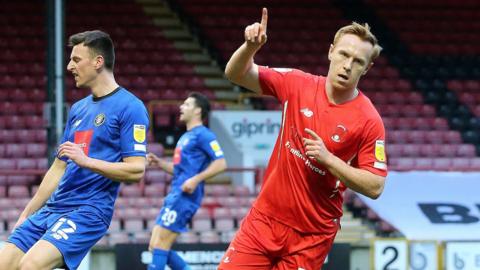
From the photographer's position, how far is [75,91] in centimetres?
1551

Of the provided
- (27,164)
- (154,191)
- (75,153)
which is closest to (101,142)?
(75,153)

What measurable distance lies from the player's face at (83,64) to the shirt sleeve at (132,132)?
0.95 feet

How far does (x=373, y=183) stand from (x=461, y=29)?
14.7 metres

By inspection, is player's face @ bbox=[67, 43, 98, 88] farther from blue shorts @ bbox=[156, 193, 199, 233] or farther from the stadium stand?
the stadium stand

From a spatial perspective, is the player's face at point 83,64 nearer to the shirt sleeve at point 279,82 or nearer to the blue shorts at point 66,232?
the blue shorts at point 66,232

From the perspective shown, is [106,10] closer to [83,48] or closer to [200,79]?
[200,79]

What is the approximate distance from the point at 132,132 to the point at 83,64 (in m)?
0.48

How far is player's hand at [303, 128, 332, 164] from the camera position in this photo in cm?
486

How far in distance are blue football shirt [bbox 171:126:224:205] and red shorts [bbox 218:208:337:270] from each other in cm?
441

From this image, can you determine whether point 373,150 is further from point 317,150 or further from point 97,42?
point 97,42

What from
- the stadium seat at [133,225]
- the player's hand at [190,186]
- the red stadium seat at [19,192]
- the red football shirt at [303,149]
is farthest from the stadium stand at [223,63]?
the red football shirt at [303,149]

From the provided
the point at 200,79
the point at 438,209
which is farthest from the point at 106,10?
the point at 438,209

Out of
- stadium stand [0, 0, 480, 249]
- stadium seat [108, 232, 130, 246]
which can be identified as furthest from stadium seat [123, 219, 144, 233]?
stadium stand [0, 0, 480, 249]

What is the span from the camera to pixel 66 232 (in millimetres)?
5598
